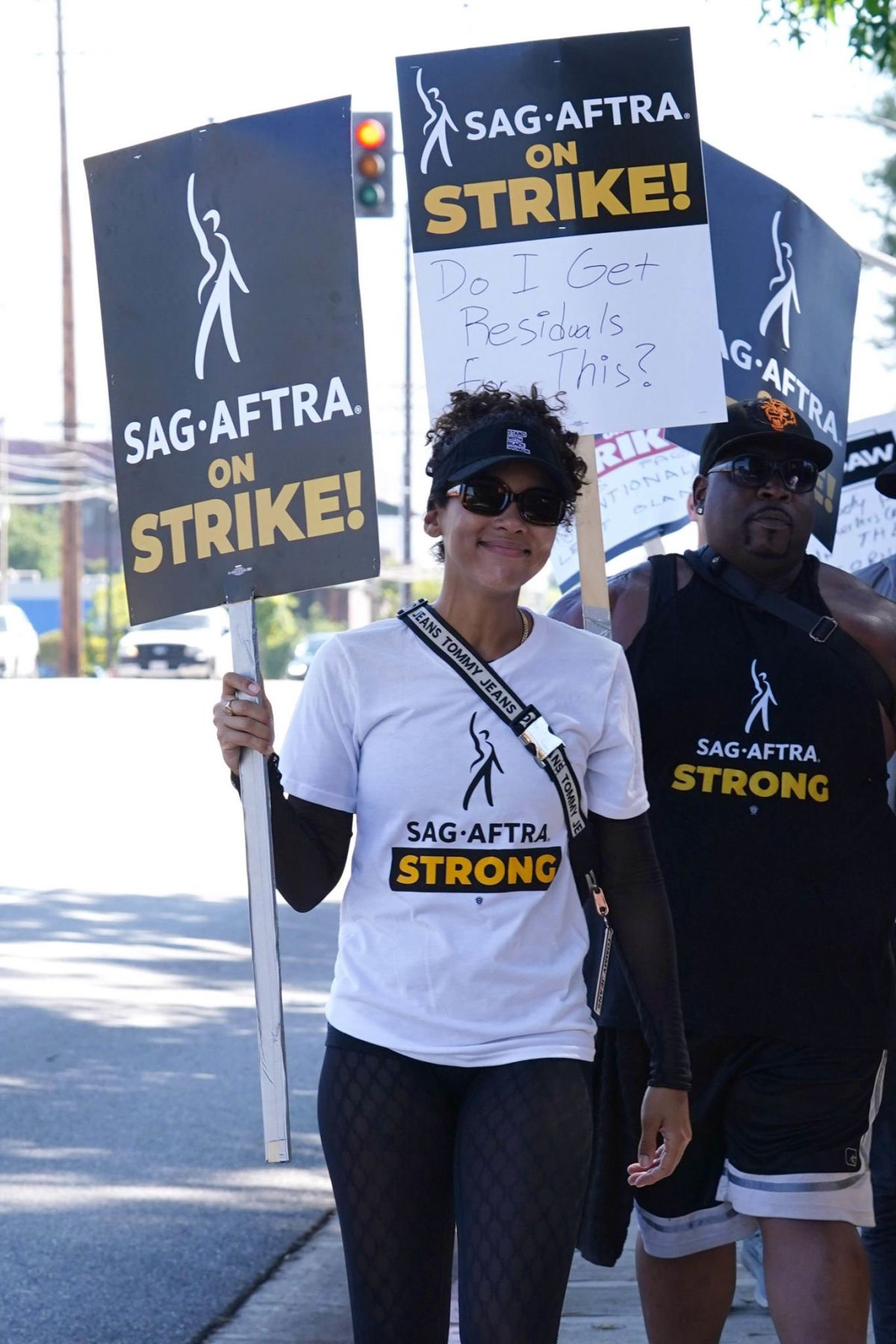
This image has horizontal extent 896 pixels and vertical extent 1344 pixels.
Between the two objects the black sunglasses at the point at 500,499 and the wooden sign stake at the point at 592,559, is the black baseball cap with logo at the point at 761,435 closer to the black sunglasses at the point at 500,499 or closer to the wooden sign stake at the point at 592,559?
the wooden sign stake at the point at 592,559

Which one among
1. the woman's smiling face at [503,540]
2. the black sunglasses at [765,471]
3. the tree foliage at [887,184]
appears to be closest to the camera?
the woman's smiling face at [503,540]

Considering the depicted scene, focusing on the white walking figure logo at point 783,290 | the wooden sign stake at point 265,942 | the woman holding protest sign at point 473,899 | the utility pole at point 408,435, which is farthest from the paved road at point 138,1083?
the utility pole at point 408,435

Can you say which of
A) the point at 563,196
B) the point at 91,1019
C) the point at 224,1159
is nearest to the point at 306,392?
the point at 563,196

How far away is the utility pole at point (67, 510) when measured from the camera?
4259cm

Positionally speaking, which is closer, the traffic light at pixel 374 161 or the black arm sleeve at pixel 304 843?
the black arm sleeve at pixel 304 843

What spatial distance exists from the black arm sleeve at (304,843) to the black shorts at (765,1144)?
2.91 ft

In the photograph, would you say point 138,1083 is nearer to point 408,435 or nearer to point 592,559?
point 592,559

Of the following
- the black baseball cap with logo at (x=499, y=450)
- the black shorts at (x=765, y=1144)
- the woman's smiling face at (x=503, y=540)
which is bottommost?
the black shorts at (x=765, y=1144)

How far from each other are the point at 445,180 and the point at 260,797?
1551mm

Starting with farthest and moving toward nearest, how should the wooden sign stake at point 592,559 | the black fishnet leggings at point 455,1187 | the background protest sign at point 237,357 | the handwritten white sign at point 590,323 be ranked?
the handwritten white sign at point 590,323
the wooden sign stake at point 592,559
the background protest sign at point 237,357
the black fishnet leggings at point 455,1187

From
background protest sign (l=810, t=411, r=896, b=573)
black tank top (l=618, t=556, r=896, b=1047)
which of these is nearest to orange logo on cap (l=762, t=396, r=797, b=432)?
black tank top (l=618, t=556, r=896, b=1047)

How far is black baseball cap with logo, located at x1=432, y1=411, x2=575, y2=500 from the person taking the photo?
309 centimetres

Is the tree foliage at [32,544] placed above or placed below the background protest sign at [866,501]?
above

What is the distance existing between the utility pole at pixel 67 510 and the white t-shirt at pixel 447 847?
40.4 m
